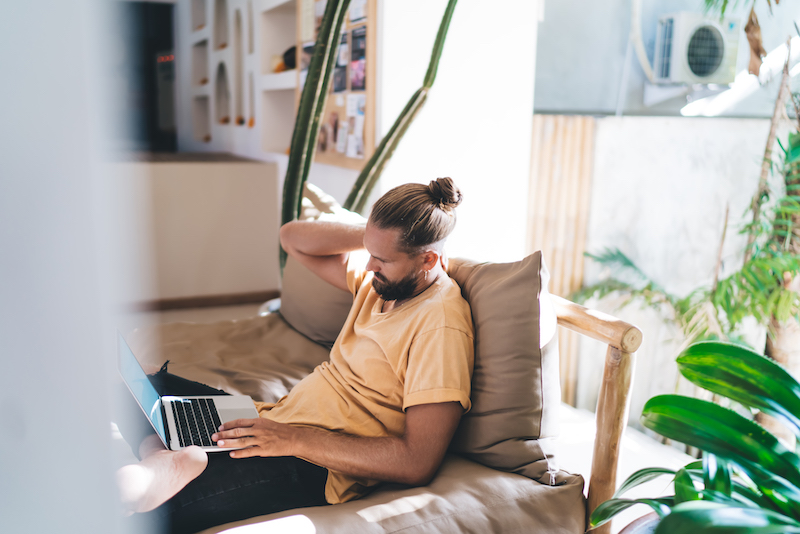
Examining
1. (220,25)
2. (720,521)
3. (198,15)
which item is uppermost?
(198,15)

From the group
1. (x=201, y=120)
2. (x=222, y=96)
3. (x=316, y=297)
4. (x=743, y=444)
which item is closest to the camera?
(x=743, y=444)

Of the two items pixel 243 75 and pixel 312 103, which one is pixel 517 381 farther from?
pixel 243 75

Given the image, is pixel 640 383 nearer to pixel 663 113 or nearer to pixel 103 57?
pixel 663 113

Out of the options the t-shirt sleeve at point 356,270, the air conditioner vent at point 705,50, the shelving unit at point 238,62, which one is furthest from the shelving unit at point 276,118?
the air conditioner vent at point 705,50

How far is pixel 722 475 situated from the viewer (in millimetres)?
766

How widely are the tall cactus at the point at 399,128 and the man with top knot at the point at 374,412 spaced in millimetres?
916

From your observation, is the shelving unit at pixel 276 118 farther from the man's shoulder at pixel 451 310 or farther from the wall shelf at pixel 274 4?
the man's shoulder at pixel 451 310

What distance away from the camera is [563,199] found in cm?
331

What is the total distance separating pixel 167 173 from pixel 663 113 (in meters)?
3.11

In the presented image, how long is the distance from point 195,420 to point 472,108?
177 centimetres

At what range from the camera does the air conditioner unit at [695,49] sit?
3562mm

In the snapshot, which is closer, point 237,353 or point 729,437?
point 729,437

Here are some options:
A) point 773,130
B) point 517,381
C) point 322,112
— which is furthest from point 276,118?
point 517,381

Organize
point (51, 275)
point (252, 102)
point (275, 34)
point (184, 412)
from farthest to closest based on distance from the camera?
point (252, 102)
point (275, 34)
point (184, 412)
point (51, 275)
